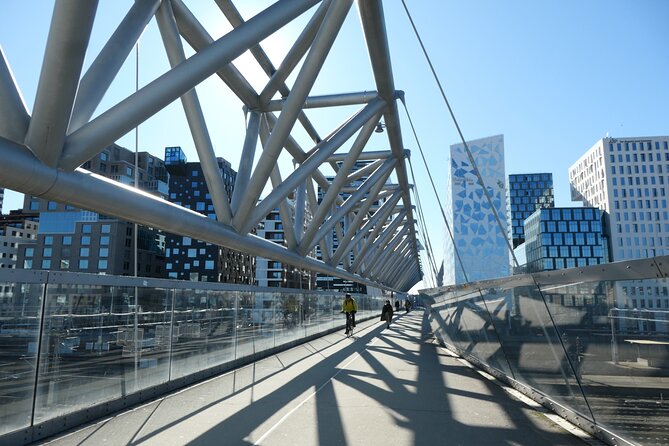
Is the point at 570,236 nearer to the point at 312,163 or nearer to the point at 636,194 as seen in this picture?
the point at 636,194

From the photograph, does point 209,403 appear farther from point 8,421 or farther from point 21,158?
point 21,158

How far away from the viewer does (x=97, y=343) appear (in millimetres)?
7418

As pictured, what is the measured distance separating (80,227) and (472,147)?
69473 mm

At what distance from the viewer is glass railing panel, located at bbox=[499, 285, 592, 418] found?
255 inches

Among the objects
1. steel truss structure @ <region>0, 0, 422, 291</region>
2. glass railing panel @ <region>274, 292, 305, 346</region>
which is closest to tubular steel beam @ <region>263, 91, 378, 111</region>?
steel truss structure @ <region>0, 0, 422, 291</region>

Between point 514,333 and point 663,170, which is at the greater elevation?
point 663,170

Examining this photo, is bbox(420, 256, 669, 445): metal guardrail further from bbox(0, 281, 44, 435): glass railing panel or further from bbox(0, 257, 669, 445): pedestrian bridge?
bbox(0, 281, 44, 435): glass railing panel

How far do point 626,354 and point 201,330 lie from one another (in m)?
7.78

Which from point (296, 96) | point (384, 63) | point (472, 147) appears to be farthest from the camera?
point (472, 147)

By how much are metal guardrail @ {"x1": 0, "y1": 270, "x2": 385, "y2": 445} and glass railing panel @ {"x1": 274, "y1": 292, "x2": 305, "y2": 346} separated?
11.6 ft

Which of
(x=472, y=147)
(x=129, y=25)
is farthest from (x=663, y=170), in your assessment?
(x=129, y=25)

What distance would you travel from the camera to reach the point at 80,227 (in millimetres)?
91000

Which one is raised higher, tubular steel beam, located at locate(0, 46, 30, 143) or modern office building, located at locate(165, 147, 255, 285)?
modern office building, located at locate(165, 147, 255, 285)

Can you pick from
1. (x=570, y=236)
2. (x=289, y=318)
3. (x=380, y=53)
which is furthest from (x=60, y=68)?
(x=570, y=236)
